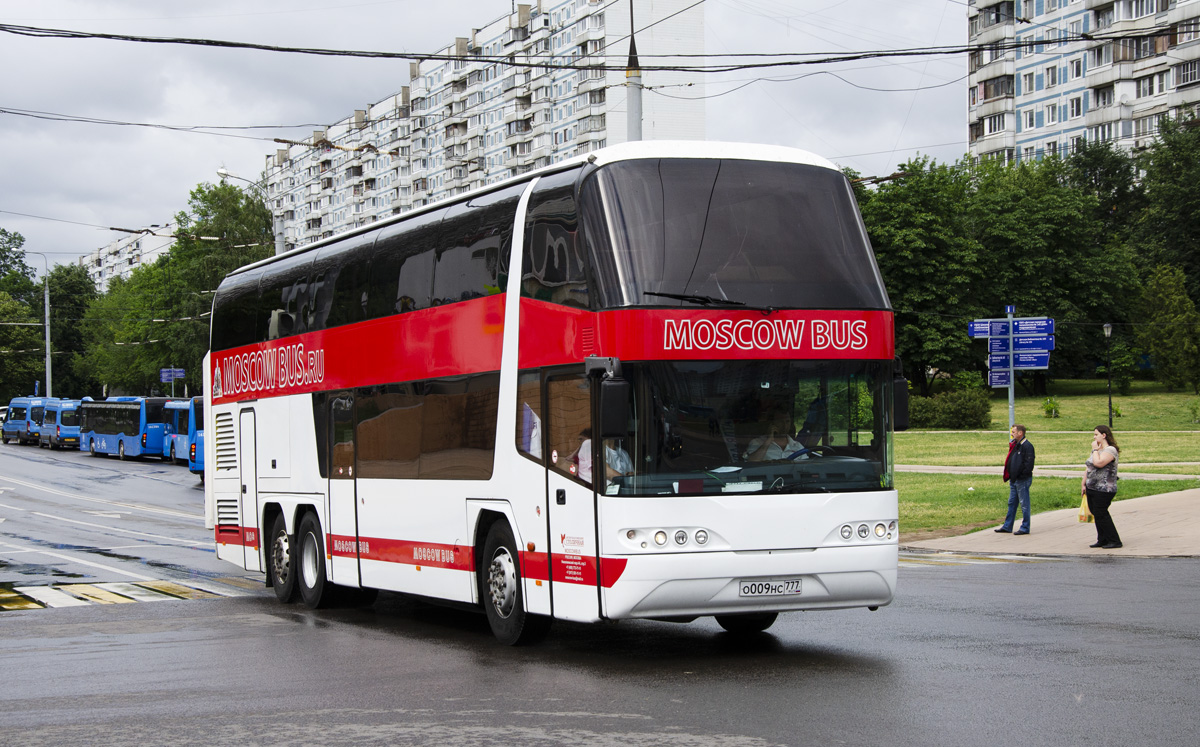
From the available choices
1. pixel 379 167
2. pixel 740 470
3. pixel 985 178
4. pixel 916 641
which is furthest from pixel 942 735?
pixel 379 167

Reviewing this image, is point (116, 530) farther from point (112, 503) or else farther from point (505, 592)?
point (505, 592)

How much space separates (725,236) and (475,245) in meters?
2.69

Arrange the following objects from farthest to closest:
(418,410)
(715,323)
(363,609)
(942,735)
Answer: (363,609) → (418,410) → (715,323) → (942,735)

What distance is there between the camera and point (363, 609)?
15.5m

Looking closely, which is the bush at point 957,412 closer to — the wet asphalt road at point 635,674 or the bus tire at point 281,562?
the wet asphalt road at point 635,674

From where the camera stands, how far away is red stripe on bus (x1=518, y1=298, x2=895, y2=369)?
9.97 meters

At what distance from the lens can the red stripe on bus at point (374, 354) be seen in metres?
12.0

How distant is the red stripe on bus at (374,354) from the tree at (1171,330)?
6516cm

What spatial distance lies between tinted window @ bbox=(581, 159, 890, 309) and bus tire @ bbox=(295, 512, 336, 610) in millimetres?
6476

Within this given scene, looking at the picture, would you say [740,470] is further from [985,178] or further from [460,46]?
[460,46]

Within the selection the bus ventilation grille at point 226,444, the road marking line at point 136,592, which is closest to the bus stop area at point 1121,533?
the bus ventilation grille at point 226,444

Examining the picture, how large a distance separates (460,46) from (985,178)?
4907cm

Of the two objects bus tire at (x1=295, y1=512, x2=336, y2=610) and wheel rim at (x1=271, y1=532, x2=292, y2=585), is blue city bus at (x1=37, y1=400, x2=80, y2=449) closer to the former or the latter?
wheel rim at (x1=271, y1=532, x2=292, y2=585)

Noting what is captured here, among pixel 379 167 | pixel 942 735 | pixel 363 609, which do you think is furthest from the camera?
pixel 379 167
